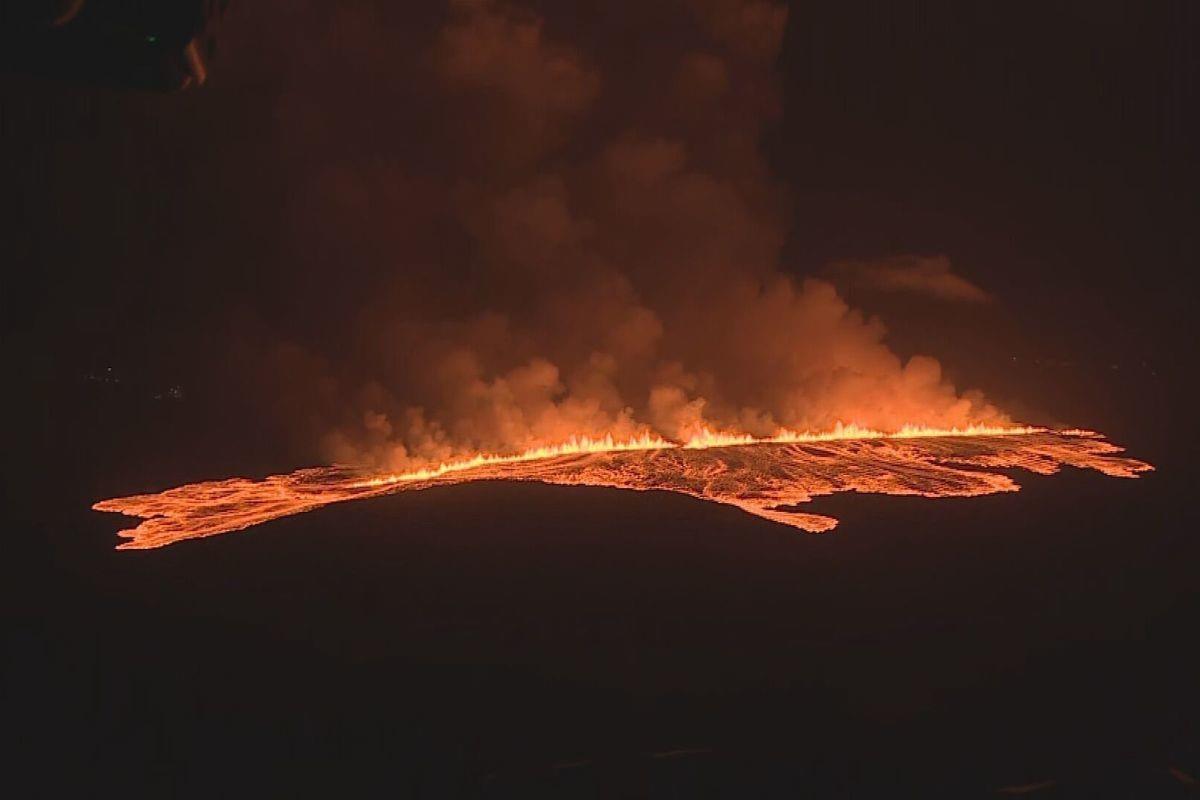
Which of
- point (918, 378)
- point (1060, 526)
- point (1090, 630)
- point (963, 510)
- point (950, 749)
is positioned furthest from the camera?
point (918, 378)

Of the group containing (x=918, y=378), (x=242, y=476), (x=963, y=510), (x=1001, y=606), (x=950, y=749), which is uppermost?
(x=918, y=378)

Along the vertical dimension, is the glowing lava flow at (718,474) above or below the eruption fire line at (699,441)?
below

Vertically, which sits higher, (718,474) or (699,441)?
(699,441)

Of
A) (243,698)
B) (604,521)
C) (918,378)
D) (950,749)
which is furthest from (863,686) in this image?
(918,378)

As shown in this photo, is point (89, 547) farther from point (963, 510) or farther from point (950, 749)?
point (963, 510)

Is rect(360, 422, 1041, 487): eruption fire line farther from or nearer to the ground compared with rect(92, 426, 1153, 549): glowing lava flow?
farther from the ground

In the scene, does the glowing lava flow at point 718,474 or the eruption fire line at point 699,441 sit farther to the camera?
the eruption fire line at point 699,441

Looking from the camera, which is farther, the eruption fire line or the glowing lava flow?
the eruption fire line

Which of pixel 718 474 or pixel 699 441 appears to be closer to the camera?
pixel 718 474
